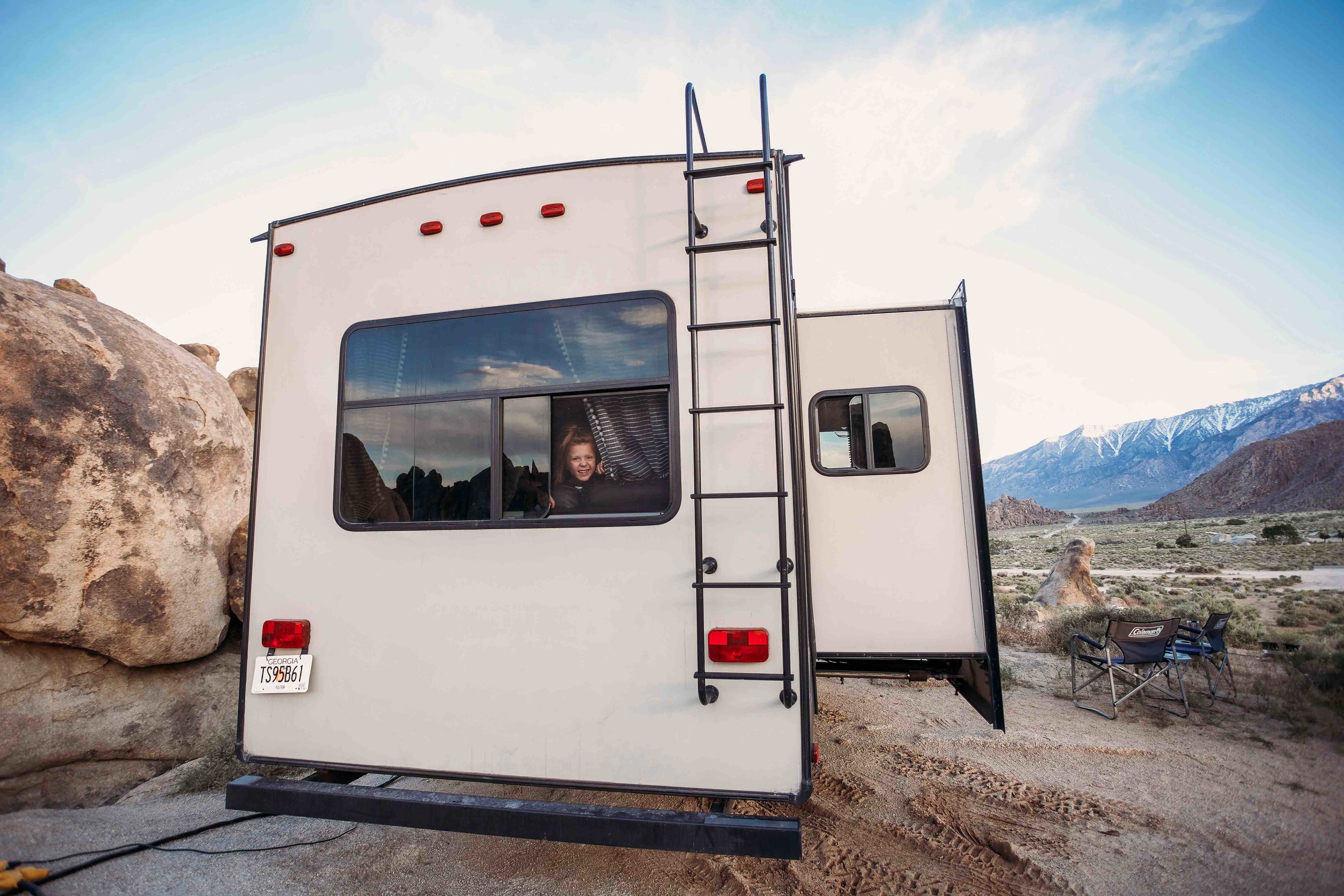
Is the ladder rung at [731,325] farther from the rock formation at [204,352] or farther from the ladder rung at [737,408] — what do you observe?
the rock formation at [204,352]

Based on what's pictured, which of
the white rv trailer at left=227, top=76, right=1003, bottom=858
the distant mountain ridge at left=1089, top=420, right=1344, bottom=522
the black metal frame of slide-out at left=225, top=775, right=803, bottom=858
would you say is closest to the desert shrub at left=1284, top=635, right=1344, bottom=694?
the white rv trailer at left=227, top=76, right=1003, bottom=858

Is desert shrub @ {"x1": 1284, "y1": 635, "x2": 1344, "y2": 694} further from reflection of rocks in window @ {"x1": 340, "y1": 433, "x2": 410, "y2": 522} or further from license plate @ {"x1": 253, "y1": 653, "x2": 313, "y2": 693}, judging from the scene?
license plate @ {"x1": 253, "y1": 653, "x2": 313, "y2": 693}

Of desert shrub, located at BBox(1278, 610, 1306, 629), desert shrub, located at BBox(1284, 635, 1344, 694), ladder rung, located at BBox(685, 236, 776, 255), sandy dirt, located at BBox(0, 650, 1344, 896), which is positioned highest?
ladder rung, located at BBox(685, 236, 776, 255)

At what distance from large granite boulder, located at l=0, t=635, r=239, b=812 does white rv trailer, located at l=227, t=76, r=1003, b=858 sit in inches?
134

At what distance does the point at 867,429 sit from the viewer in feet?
13.0

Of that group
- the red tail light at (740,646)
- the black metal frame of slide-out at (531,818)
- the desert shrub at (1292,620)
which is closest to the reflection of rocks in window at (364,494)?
the black metal frame of slide-out at (531,818)

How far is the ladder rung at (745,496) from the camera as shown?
2.43 metres

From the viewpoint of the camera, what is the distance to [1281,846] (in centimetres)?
354

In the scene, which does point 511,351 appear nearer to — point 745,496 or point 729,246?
point 729,246

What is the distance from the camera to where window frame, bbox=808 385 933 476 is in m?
3.85

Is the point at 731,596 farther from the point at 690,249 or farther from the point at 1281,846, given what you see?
the point at 1281,846

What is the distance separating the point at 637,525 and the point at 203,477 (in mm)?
5295

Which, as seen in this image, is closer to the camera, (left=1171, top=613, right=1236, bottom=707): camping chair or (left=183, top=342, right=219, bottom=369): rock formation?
(left=1171, top=613, right=1236, bottom=707): camping chair

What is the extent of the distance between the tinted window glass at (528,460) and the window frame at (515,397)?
0.03 meters
